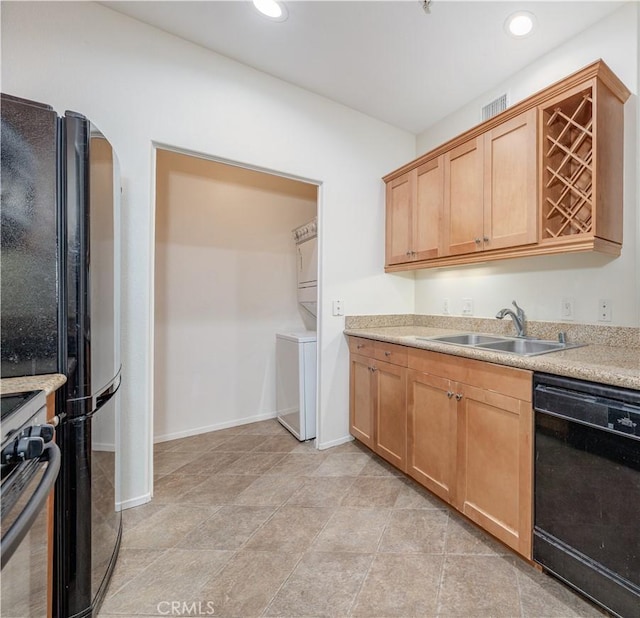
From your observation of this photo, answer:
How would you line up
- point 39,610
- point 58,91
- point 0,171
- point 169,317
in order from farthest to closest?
point 169,317, point 58,91, point 0,171, point 39,610

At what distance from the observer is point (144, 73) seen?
1.76 meters

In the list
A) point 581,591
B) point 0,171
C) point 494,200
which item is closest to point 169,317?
point 0,171

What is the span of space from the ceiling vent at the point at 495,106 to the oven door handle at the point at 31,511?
2839mm

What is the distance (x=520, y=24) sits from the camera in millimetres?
1704

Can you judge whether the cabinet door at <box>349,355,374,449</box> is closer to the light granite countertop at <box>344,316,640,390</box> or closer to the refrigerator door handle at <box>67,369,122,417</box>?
the light granite countertop at <box>344,316,640,390</box>

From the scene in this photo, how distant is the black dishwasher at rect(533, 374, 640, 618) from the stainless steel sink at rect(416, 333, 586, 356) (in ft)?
1.46

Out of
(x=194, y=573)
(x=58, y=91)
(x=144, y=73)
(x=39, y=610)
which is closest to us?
(x=39, y=610)

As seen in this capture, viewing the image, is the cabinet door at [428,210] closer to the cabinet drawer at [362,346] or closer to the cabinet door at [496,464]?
the cabinet drawer at [362,346]

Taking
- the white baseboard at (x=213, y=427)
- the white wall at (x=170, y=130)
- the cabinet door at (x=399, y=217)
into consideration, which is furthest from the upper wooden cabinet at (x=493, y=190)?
the white baseboard at (x=213, y=427)

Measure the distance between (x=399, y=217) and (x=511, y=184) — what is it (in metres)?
0.93

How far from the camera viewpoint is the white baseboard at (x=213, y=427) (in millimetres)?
2648

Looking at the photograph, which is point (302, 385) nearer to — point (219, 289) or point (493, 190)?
point (219, 289)

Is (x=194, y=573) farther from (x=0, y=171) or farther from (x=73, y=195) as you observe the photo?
(x=0, y=171)

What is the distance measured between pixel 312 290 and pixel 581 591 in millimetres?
2318
